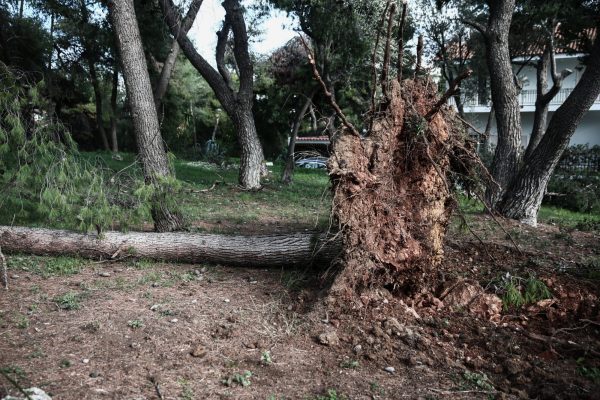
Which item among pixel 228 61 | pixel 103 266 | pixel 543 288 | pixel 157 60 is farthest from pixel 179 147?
pixel 543 288

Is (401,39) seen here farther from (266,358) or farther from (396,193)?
(266,358)

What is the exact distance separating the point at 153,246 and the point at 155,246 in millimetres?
22

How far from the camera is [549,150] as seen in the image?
7605 mm

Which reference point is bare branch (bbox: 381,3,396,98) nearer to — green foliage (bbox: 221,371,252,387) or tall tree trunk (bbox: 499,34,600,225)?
green foliage (bbox: 221,371,252,387)

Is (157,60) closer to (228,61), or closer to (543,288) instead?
(228,61)

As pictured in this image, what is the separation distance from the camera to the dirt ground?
302 centimetres

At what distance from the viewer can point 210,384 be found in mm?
3021

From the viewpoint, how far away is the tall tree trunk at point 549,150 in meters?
7.30

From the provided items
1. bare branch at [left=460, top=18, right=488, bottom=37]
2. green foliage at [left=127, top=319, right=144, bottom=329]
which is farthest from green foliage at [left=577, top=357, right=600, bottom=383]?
bare branch at [left=460, top=18, right=488, bottom=37]

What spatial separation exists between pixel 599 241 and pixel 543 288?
10.7ft

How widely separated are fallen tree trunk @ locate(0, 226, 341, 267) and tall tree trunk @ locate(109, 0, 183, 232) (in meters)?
0.62

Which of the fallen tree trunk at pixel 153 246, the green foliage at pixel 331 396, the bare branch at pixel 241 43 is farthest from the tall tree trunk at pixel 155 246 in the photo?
the bare branch at pixel 241 43

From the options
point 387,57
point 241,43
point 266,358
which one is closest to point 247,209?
point 241,43

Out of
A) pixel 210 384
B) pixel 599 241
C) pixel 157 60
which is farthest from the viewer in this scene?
pixel 157 60
